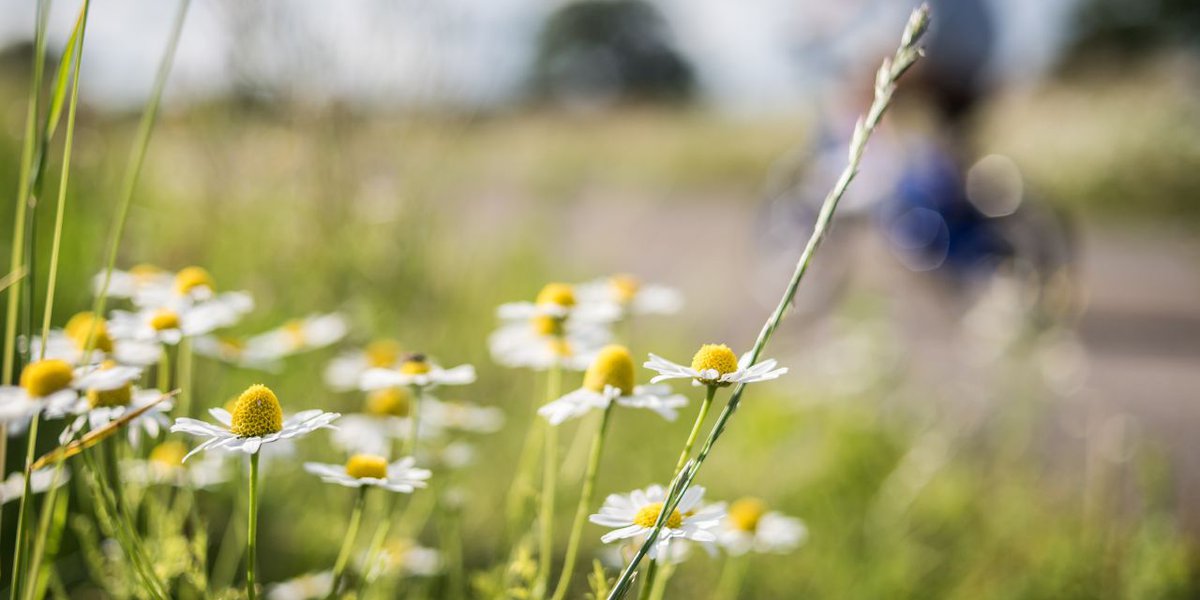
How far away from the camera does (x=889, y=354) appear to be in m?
2.40

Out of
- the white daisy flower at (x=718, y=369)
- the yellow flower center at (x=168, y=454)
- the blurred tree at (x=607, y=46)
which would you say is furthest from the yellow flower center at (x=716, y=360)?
the blurred tree at (x=607, y=46)

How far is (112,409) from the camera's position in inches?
31.5

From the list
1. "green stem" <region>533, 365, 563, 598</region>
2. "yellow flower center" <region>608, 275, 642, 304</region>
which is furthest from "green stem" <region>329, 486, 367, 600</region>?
"yellow flower center" <region>608, 275, 642, 304</region>

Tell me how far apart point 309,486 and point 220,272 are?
2.10ft

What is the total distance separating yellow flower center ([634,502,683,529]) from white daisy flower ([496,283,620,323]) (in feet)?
0.89

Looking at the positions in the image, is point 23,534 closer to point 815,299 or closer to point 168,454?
point 168,454

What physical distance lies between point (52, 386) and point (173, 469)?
37 cm

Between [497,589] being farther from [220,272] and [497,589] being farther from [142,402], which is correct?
[220,272]

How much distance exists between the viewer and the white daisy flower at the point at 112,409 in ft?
2.39

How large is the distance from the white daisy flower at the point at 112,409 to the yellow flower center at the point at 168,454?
220 millimetres

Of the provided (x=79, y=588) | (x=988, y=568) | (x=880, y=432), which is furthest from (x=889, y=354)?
(x=79, y=588)

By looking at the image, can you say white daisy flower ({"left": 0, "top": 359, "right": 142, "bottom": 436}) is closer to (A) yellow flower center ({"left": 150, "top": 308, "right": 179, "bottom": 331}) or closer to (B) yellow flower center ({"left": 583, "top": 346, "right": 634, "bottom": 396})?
(A) yellow flower center ({"left": 150, "top": 308, "right": 179, "bottom": 331})

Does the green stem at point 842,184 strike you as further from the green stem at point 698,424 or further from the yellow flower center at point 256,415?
the yellow flower center at point 256,415

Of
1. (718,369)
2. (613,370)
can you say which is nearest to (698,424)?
(718,369)
